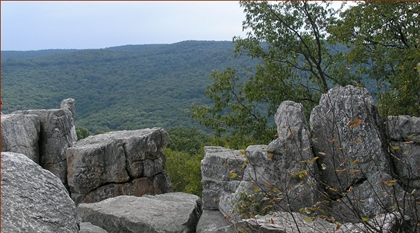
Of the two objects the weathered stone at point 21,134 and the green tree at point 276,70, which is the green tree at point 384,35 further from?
the weathered stone at point 21,134

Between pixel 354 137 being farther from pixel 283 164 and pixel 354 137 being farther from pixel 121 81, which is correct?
pixel 121 81

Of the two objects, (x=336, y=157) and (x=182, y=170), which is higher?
(x=336, y=157)

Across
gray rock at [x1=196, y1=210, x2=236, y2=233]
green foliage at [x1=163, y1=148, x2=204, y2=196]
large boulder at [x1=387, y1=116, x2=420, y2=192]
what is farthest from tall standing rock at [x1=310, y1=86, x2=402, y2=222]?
green foliage at [x1=163, y1=148, x2=204, y2=196]

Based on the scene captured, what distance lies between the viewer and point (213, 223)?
9.76m

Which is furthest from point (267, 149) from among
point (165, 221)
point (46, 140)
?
point (46, 140)

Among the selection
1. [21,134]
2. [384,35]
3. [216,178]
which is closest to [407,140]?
[216,178]

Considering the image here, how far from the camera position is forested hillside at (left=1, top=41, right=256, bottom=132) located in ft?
221

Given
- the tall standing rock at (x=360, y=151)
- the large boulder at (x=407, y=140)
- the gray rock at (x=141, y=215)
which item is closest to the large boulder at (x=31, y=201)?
the tall standing rock at (x=360, y=151)

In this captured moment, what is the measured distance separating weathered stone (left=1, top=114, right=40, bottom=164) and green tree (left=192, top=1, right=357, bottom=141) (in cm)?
644

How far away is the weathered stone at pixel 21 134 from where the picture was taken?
14.0 meters

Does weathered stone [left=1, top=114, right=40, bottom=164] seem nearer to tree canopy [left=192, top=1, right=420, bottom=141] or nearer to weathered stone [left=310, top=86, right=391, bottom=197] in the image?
tree canopy [left=192, top=1, right=420, bottom=141]

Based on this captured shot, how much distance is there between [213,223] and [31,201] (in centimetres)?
618

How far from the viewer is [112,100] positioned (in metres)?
82.3

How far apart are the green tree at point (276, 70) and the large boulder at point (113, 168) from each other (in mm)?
3898
